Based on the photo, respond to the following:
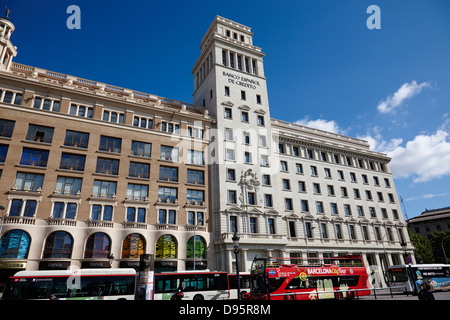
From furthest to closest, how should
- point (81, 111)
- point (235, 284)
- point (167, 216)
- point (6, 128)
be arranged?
point (81, 111), point (167, 216), point (6, 128), point (235, 284)

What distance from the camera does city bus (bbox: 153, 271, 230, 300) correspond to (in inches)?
1041

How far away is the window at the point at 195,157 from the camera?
41.6 metres

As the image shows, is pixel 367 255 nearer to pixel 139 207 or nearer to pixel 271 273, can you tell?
pixel 271 273

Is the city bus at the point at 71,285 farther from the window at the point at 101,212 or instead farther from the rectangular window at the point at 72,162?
the rectangular window at the point at 72,162

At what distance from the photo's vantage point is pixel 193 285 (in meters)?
27.5

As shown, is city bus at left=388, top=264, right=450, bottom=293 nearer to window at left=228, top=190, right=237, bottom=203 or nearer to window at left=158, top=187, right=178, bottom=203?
window at left=228, top=190, right=237, bottom=203

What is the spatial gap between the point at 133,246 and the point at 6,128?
64.9 ft

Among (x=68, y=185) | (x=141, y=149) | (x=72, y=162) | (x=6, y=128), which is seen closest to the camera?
(x=6, y=128)

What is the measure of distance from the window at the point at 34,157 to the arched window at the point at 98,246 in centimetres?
1022

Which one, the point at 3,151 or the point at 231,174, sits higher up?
the point at 231,174

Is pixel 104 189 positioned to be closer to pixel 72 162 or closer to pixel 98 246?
pixel 72 162

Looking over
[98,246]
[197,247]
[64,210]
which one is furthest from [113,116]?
[197,247]

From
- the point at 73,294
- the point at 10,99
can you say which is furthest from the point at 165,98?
the point at 73,294

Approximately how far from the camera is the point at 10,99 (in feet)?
112
